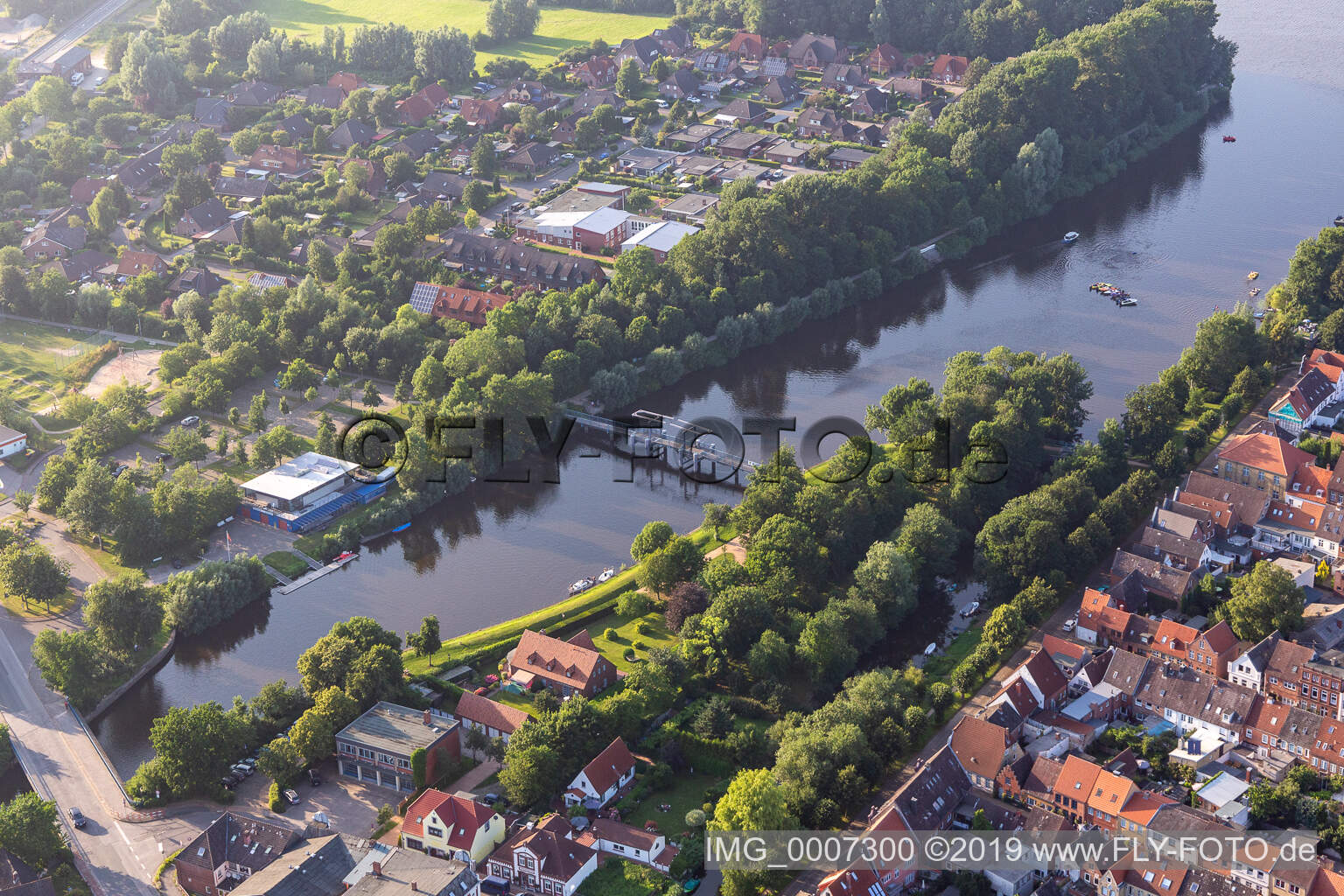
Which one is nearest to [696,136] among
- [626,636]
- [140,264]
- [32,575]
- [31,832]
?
[140,264]

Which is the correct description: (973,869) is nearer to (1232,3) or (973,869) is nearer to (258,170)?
(258,170)

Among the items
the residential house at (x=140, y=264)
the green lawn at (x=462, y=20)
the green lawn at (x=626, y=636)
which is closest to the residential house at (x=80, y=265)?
the residential house at (x=140, y=264)

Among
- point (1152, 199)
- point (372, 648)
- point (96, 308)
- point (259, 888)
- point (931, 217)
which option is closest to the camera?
point (259, 888)

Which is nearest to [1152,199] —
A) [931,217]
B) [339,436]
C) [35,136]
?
[931,217]

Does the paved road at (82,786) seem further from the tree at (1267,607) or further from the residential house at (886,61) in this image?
the residential house at (886,61)

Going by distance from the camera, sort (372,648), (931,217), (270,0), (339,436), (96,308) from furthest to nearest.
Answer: (270,0) → (931,217) → (96,308) → (339,436) → (372,648)
